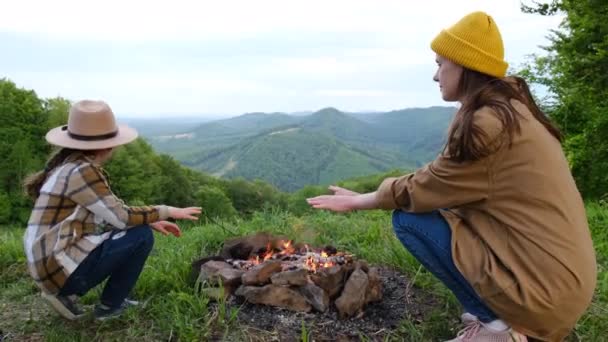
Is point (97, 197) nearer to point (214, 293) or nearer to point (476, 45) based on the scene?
point (214, 293)

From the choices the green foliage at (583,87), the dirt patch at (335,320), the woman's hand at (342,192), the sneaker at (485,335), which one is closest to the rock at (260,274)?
the dirt patch at (335,320)

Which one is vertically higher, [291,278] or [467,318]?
[291,278]

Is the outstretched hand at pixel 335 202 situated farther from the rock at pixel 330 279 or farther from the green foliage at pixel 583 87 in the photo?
the green foliage at pixel 583 87

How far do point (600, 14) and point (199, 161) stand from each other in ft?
444

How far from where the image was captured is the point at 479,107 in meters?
2.26

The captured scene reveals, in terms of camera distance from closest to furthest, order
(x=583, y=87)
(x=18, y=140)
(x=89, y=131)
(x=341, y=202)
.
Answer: (x=341, y=202), (x=89, y=131), (x=583, y=87), (x=18, y=140)

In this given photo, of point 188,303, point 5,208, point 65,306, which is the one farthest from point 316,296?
point 5,208

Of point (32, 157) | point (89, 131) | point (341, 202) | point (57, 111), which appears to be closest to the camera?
point (341, 202)

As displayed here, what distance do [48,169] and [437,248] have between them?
235 centimetres

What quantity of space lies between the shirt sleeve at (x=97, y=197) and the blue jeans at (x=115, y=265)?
10 centimetres

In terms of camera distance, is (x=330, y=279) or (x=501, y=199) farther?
(x=330, y=279)

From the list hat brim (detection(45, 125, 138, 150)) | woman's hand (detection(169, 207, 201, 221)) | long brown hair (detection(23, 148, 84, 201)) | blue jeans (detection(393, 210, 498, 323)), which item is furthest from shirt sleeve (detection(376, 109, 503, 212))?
long brown hair (detection(23, 148, 84, 201))

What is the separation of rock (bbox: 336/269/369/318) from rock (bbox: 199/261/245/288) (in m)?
0.70

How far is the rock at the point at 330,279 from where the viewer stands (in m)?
3.22
